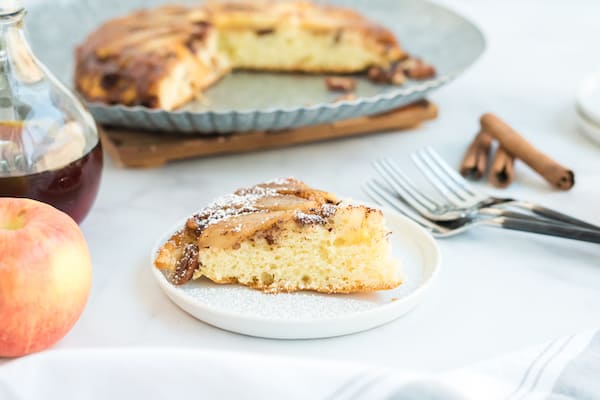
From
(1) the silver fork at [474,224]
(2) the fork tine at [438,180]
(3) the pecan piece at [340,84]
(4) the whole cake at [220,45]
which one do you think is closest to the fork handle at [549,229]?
(1) the silver fork at [474,224]

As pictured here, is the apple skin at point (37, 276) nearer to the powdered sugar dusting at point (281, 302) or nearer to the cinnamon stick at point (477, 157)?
the powdered sugar dusting at point (281, 302)

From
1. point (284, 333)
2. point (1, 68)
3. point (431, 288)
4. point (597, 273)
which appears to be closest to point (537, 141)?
point (597, 273)

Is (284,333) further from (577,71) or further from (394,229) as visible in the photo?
(577,71)

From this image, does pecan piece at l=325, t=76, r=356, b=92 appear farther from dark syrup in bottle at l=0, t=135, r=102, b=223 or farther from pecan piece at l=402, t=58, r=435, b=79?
dark syrup in bottle at l=0, t=135, r=102, b=223

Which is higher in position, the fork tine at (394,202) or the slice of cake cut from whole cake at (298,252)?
the slice of cake cut from whole cake at (298,252)

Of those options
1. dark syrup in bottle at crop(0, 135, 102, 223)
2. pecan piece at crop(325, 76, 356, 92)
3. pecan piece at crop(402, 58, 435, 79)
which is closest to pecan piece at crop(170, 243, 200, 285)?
dark syrup in bottle at crop(0, 135, 102, 223)

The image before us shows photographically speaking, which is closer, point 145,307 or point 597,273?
point 145,307
